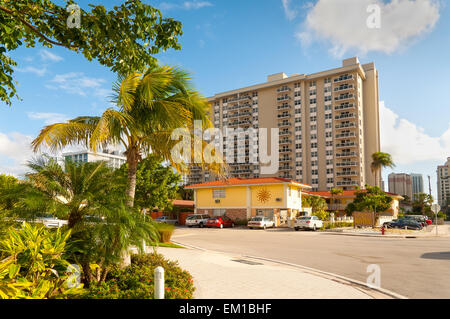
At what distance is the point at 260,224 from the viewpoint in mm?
35406

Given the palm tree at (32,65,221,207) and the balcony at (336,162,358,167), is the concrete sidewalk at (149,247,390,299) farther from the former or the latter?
the balcony at (336,162,358,167)

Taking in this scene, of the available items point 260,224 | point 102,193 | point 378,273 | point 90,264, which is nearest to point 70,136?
point 102,193

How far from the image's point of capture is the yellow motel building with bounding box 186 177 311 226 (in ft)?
130

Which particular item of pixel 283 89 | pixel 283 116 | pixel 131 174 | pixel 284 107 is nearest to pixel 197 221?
pixel 131 174

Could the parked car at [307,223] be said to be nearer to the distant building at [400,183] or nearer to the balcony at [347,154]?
the balcony at [347,154]

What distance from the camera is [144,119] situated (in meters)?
9.52

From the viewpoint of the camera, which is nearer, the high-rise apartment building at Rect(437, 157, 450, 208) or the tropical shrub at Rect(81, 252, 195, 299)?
the tropical shrub at Rect(81, 252, 195, 299)

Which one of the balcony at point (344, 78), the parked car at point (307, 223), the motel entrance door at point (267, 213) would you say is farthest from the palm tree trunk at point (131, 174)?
the balcony at point (344, 78)

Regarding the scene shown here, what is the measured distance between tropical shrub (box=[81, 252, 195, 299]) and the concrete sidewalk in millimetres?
483

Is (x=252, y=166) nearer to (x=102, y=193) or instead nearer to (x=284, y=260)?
(x=284, y=260)

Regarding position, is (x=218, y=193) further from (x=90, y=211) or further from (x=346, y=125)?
(x=346, y=125)

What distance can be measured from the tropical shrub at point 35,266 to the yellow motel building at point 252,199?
33008 millimetres

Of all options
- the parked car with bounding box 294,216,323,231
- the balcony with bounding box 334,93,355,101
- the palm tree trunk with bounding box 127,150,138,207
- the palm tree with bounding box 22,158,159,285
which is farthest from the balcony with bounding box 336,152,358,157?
the palm tree with bounding box 22,158,159,285

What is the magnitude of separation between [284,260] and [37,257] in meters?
9.47
